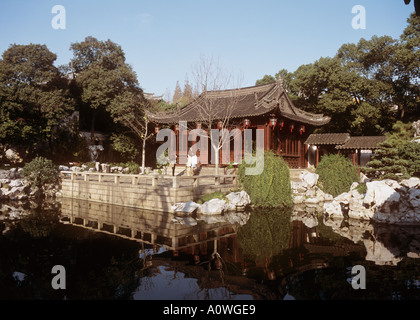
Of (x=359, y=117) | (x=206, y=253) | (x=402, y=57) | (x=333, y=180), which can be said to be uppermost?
(x=402, y=57)

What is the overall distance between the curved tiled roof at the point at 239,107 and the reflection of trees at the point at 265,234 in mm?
7002

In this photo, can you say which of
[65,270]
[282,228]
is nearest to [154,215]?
[282,228]

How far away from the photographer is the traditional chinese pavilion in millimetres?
16484

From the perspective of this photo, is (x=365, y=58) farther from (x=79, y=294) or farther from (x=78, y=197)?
(x=79, y=294)

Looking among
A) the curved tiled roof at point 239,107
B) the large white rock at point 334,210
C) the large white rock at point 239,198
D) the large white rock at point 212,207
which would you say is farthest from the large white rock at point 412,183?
the curved tiled roof at point 239,107

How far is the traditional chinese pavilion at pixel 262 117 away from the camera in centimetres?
1648

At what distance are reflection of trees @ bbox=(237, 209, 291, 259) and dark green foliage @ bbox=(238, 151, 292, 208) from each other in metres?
0.94

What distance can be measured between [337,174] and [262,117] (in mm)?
5117

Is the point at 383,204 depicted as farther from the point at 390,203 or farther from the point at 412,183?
the point at 412,183

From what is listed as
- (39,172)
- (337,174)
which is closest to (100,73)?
(39,172)

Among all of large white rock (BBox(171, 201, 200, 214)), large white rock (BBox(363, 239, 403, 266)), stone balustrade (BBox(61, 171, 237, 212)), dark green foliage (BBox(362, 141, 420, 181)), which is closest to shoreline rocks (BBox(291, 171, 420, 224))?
dark green foliage (BBox(362, 141, 420, 181))

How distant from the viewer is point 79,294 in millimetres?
4477

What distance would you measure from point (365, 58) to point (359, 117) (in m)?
5.15

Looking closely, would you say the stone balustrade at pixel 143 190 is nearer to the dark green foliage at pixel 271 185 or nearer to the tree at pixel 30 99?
the dark green foliage at pixel 271 185
